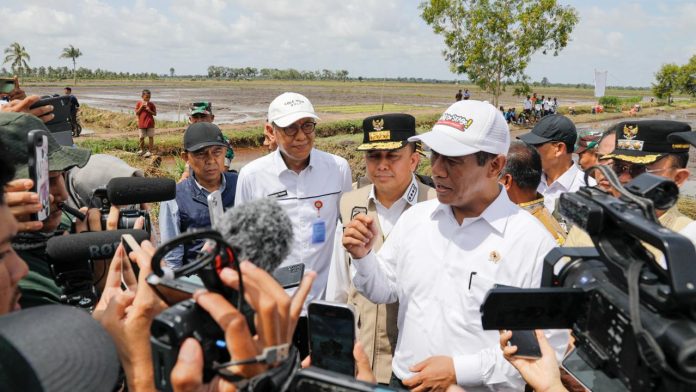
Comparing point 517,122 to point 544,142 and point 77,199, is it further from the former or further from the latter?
point 77,199

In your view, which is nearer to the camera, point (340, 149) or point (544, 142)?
point (544, 142)

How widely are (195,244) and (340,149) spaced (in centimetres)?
1089

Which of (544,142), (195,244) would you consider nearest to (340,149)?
(544,142)

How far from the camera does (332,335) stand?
160 cm

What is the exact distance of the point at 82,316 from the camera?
1238 mm

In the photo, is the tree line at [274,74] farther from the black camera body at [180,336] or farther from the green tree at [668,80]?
the black camera body at [180,336]

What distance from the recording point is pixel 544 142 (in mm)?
4773

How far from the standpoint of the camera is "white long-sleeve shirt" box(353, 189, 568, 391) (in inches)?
84.2

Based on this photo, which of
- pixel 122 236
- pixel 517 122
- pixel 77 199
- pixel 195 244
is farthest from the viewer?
pixel 517 122

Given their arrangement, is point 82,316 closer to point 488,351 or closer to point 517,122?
point 488,351

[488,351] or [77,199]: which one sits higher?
[77,199]

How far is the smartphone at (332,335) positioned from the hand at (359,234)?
64 cm

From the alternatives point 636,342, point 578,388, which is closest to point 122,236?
point 636,342

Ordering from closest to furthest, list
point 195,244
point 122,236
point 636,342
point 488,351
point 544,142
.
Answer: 1. point 636,342
2. point 122,236
3. point 488,351
4. point 195,244
5. point 544,142
